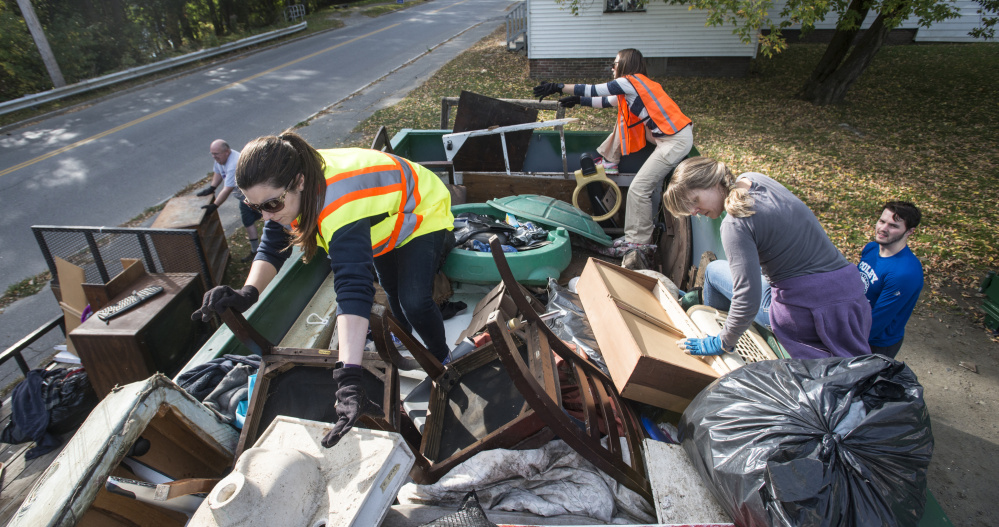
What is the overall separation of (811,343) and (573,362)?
113 cm

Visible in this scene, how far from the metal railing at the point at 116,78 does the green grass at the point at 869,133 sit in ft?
25.0

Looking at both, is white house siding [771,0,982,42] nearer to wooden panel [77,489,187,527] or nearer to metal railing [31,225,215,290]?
metal railing [31,225,215,290]

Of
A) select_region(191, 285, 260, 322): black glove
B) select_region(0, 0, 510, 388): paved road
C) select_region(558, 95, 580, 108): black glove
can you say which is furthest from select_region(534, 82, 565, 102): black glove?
select_region(0, 0, 510, 388): paved road

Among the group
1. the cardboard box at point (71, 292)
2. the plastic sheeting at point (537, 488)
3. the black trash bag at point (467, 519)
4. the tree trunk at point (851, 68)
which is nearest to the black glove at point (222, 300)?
the plastic sheeting at point (537, 488)

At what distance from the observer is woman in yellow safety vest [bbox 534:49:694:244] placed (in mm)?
3955

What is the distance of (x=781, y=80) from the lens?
1083cm

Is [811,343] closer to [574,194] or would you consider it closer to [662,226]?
[662,226]

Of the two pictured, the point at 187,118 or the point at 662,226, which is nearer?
the point at 662,226

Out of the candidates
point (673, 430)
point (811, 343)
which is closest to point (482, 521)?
point (673, 430)

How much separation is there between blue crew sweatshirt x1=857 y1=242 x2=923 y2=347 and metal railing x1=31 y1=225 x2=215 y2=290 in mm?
4585

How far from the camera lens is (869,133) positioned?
776 centimetres

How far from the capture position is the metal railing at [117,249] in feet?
12.8

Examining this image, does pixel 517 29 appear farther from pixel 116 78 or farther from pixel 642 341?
pixel 642 341

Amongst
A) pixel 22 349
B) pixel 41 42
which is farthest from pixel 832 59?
pixel 41 42
